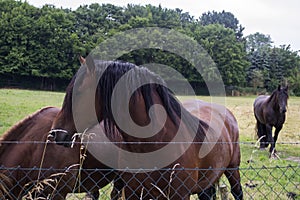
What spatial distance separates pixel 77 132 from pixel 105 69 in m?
0.55

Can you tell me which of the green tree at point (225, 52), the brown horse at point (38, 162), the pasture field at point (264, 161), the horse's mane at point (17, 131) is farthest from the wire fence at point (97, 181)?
the green tree at point (225, 52)

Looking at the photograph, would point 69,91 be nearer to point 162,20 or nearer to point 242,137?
point 242,137

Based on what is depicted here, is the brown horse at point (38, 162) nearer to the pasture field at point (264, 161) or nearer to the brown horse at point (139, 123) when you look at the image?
the brown horse at point (139, 123)

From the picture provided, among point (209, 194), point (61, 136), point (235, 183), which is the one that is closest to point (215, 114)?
point (235, 183)

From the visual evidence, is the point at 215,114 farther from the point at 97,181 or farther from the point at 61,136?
the point at 61,136

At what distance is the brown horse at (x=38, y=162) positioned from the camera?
2994 mm

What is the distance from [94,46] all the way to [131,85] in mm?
33465

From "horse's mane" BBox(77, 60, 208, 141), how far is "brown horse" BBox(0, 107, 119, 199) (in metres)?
0.78

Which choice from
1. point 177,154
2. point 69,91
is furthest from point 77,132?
point 177,154

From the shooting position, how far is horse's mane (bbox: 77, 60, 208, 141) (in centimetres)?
247

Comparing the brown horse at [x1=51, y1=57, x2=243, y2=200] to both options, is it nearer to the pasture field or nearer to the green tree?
the pasture field

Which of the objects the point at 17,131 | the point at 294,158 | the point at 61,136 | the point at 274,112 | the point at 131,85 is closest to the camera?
the point at 61,136

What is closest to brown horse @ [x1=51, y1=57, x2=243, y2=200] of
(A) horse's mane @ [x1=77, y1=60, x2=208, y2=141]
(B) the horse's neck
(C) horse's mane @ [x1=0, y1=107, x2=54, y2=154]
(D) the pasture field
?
(A) horse's mane @ [x1=77, y1=60, x2=208, y2=141]

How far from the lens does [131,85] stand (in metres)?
2.55
